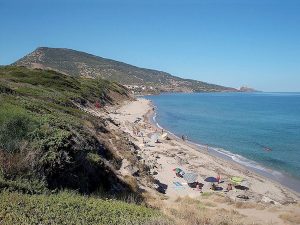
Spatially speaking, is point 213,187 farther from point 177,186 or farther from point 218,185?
point 177,186

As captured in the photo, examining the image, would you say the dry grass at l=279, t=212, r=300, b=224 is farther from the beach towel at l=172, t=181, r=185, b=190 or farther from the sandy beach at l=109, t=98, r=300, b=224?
the beach towel at l=172, t=181, r=185, b=190

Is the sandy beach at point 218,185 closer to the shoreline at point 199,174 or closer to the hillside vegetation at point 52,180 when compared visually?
the shoreline at point 199,174

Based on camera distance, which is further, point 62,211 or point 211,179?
point 211,179

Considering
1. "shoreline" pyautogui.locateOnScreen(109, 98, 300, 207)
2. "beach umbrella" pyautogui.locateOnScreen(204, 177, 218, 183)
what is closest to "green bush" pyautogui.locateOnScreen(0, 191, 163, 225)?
"shoreline" pyautogui.locateOnScreen(109, 98, 300, 207)

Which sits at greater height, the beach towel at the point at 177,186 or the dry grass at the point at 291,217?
the dry grass at the point at 291,217

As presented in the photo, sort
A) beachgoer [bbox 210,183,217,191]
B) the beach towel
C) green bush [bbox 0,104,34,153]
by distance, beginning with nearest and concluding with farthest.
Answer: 1. green bush [bbox 0,104,34,153]
2. the beach towel
3. beachgoer [bbox 210,183,217,191]

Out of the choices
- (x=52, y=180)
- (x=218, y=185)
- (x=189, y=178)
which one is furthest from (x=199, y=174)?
(x=52, y=180)

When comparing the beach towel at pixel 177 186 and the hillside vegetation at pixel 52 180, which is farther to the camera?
the beach towel at pixel 177 186

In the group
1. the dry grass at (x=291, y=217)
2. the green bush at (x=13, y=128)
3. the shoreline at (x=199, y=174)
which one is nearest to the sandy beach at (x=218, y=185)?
the shoreline at (x=199, y=174)

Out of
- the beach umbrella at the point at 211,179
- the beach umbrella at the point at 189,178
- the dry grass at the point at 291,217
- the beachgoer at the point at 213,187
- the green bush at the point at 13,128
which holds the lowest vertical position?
the beachgoer at the point at 213,187

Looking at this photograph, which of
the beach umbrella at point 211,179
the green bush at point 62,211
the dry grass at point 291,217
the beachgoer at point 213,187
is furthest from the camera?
the beach umbrella at point 211,179

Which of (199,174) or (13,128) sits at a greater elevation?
(13,128)

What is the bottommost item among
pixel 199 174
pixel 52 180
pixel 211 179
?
pixel 199 174

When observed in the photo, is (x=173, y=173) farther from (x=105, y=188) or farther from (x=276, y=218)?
(x=105, y=188)
